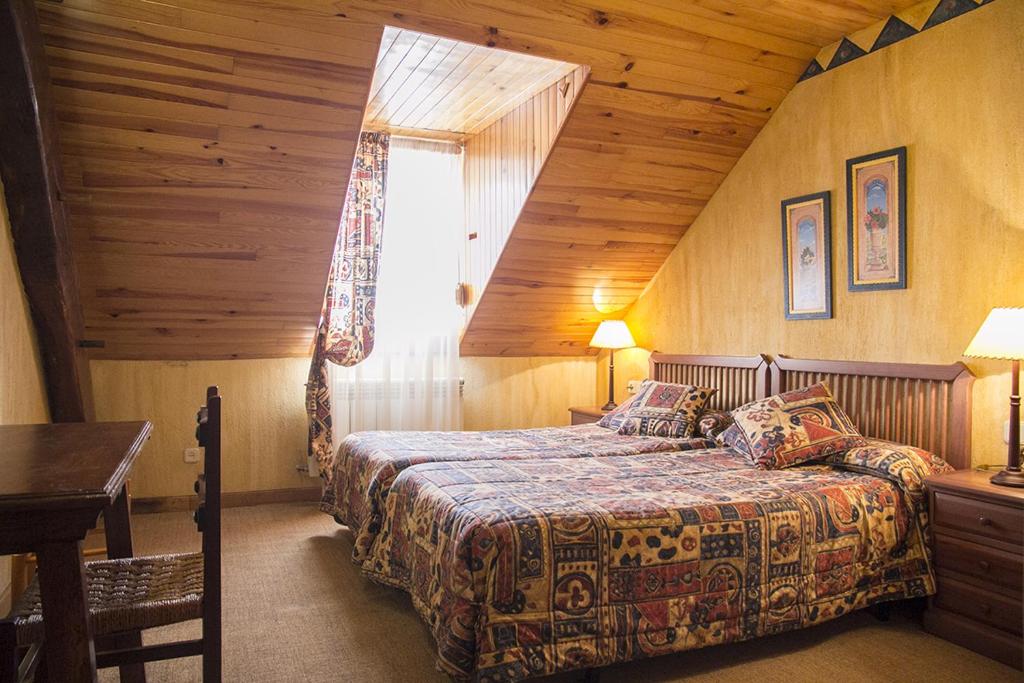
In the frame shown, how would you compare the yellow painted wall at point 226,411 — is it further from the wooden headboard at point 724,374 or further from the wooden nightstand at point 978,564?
the wooden nightstand at point 978,564

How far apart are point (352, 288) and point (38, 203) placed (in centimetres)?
204

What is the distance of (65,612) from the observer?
1387 mm

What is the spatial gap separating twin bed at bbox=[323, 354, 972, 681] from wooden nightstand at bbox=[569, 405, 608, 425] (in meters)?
1.20

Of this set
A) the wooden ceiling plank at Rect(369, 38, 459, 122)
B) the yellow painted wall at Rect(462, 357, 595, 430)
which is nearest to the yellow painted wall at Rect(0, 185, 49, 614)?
the wooden ceiling plank at Rect(369, 38, 459, 122)

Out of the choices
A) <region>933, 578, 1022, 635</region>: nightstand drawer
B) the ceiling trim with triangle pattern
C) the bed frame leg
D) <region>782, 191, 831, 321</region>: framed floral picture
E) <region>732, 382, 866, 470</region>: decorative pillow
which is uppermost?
the ceiling trim with triangle pattern

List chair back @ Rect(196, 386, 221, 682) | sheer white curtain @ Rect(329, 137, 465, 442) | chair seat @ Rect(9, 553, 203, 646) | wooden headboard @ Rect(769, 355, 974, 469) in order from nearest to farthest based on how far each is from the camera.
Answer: chair seat @ Rect(9, 553, 203, 646), chair back @ Rect(196, 386, 221, 682), wooden headboard @ Rect(769, 355, 974, 469), sheer white curtain @ Rect(329, 137, 465, 442)

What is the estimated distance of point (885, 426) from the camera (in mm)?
3432

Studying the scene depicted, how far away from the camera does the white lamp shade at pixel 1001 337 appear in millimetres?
2654

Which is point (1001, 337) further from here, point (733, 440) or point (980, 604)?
point (733, 440)

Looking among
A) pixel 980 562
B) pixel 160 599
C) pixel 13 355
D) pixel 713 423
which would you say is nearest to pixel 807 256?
pixel 713 423

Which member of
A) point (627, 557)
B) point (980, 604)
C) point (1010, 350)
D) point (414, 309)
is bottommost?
point (980, 604)

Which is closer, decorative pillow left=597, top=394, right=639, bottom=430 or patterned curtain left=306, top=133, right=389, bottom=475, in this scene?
decorative pillow left=597, top=394, right=639, bottom=430

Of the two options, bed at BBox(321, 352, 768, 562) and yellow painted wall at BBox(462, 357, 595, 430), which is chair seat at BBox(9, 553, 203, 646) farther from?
yellow painted wall at BBox(462, 357, 595, 430)

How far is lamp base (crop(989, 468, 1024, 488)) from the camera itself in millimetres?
2656
